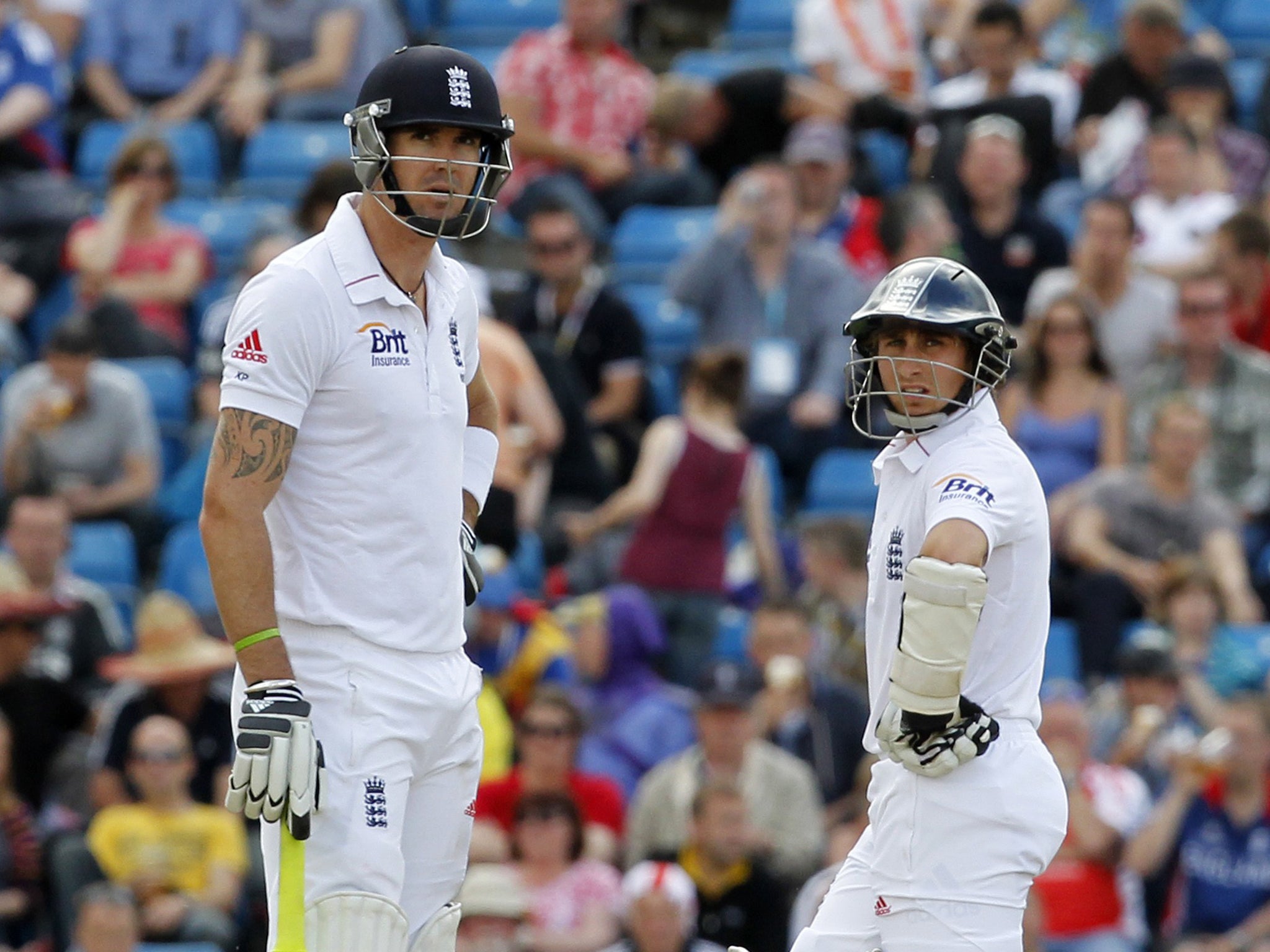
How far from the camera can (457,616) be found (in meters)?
5.05

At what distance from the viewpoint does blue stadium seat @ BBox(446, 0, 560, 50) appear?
1472 centimetres

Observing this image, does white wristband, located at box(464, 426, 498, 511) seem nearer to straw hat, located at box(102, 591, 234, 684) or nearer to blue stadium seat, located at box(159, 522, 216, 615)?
straw hat, located at box(102, 591, 234, 684)

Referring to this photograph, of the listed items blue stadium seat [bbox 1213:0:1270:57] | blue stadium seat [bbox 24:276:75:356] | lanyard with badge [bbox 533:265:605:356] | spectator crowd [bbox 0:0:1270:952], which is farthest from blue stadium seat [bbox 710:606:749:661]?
blue stadium seat [bbox 1213:0:1270:57]

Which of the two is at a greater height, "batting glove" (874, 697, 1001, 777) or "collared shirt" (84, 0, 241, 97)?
"collared shirt" (84, 0, 241, 97)

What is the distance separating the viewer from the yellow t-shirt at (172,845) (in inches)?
362

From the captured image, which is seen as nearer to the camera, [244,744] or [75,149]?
[244,744]

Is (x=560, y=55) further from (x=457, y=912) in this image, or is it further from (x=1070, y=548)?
(x=457, y=912)

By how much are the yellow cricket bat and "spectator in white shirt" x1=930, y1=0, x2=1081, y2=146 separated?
848cm

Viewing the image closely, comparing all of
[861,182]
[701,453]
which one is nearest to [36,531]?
[701,453]

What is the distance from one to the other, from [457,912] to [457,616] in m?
0.65

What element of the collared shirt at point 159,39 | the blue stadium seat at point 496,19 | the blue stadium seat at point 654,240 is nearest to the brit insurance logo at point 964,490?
the blue stadium seat at point 654,240

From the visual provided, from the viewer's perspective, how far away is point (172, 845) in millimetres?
9234

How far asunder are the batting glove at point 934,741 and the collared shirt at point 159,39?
9.95 metres

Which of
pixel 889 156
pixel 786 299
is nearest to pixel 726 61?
pixel 889 156
